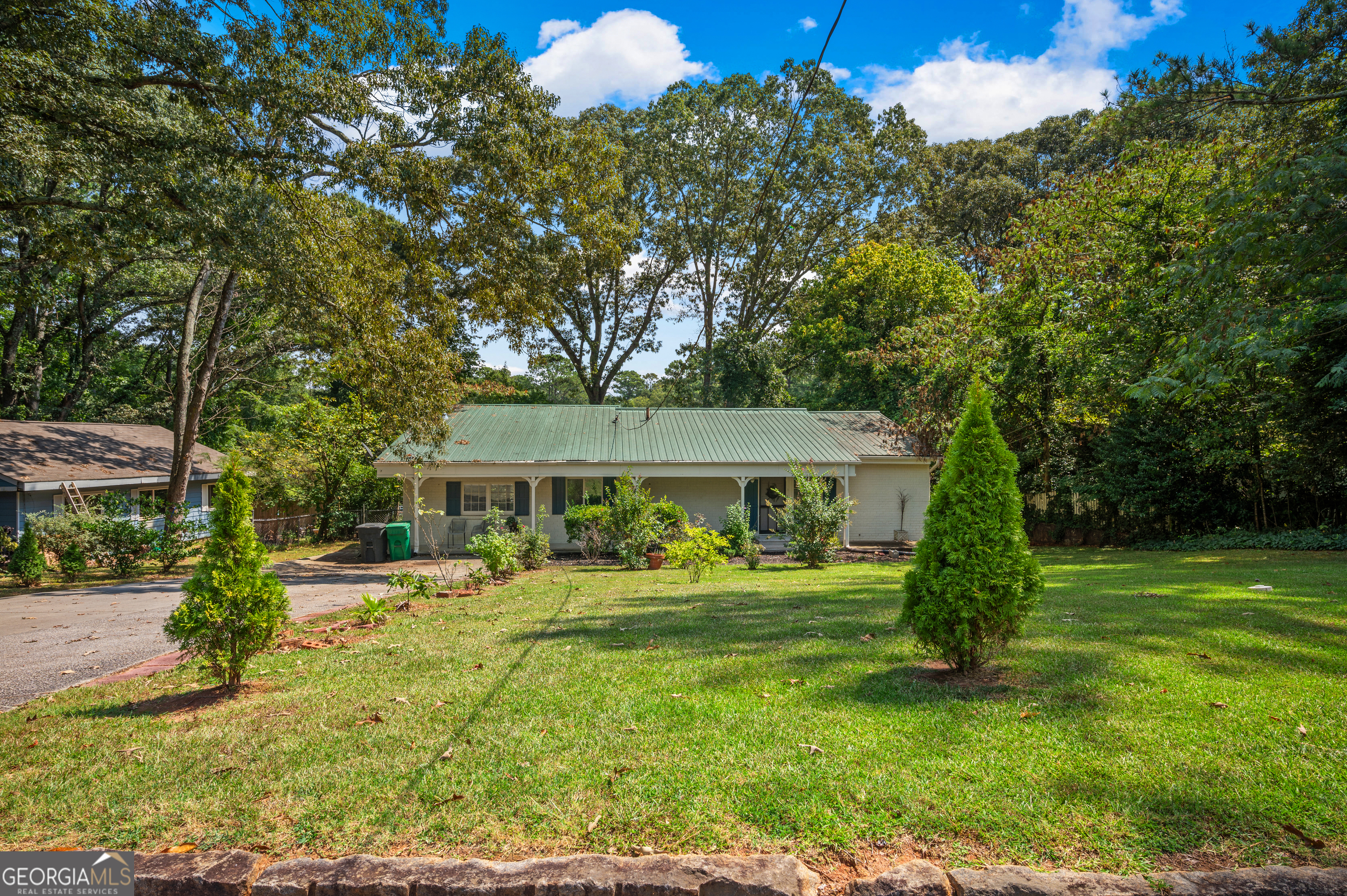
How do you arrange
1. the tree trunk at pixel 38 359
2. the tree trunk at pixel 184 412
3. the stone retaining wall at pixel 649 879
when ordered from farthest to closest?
the tree trunk at pixel 38 359 → the tree trunk at pixel 184 412 → the stone retaining wall at pixel 649 879

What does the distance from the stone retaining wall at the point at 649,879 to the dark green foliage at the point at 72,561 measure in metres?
15.9

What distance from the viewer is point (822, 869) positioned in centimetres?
269

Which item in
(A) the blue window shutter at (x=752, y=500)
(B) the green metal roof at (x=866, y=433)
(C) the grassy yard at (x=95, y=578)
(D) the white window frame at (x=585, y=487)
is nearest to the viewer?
(C) the grassy yard at (x=95, y=578)

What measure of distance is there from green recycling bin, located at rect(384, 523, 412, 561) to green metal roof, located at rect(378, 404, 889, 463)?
6.02 ft

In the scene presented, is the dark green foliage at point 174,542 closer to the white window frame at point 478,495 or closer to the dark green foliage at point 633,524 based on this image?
the white window frame at point 478,495

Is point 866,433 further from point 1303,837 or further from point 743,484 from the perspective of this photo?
point 1303,837

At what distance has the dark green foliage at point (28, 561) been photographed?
44.3ft

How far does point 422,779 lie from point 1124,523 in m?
21.1

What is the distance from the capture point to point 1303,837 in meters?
2.77

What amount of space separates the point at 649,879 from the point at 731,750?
1217 millimetres

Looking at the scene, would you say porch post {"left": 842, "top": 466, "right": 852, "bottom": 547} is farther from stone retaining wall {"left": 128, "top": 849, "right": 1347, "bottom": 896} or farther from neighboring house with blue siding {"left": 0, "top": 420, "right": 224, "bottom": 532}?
neighboring house with blue siding {"left": 0, "top": 420, "right": 224, "bottom": 532}

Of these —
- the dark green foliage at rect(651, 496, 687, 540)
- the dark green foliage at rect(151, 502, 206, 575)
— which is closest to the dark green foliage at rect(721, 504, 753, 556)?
the dark green foliage at rect(651, 496, 687, 540)

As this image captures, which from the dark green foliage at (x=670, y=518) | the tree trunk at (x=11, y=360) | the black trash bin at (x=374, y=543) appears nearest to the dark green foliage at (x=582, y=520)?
the dark green foliage at (x=670, y=518)

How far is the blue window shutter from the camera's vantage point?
67.9ft
